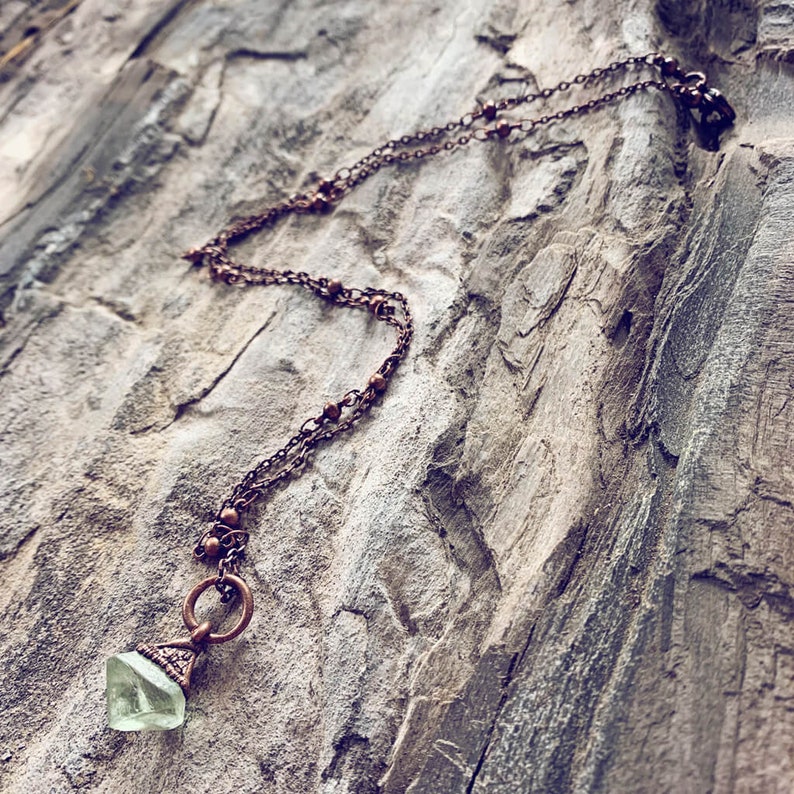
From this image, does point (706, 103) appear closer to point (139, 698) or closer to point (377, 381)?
point (377, 381)

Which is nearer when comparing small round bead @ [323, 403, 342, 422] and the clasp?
small round bead @ [323, 403, 342, 422]

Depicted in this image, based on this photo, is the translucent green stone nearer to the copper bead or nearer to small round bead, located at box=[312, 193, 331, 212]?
small round bead, located at box=[312, 193, 331, 212]

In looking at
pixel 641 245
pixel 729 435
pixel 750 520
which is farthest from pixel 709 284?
pixel 750 520

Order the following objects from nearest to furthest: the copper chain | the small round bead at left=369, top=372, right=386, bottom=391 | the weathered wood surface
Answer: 1. the weathered wood surface
2. the copper chain
3. the small round bead at left=369, top=372, right=386, bottom=391

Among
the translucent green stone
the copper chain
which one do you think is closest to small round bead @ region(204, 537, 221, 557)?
the copper chain

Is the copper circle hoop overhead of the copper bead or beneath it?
beneath

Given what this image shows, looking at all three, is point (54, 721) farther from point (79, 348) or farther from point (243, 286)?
point (243, 286)

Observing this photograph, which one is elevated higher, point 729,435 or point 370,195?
point 370,195

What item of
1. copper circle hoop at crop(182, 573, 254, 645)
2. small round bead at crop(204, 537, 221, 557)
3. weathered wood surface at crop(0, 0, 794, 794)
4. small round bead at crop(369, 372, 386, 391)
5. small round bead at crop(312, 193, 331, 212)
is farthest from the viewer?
small round bead at crop(312, 193, 331, 212)
